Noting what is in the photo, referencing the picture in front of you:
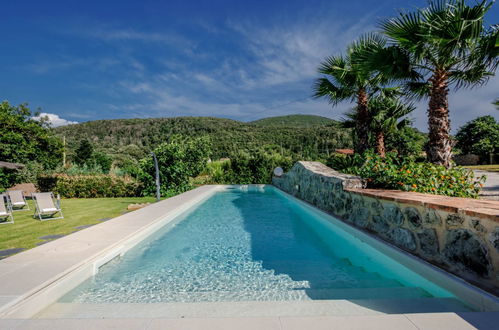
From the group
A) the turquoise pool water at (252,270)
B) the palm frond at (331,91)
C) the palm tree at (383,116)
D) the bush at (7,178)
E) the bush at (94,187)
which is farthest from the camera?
the bush at (94,187)

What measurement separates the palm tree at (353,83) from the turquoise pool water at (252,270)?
375 cm

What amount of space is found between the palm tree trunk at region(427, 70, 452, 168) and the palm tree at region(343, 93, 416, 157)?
7.12ft

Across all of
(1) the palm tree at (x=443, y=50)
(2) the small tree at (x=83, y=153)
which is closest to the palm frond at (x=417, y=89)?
→ (1) the palm tree at (x=443, y=50)

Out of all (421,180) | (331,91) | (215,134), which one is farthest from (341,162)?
(215,134)

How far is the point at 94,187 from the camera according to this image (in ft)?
37.6

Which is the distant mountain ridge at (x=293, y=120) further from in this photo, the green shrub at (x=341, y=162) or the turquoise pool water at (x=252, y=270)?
the turquoise pool water at (x=252, y=270)

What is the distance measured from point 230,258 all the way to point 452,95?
5605 millimetres

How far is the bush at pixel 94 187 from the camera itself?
11.4m

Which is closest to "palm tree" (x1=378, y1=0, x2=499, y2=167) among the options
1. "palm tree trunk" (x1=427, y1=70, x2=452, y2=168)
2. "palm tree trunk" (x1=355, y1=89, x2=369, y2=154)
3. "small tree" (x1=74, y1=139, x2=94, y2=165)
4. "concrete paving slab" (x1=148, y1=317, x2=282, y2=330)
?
"palm tree trunk" (x1=427, y1=70, x2=452, y2=168)

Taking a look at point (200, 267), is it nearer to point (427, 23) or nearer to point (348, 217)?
point (348, 217)

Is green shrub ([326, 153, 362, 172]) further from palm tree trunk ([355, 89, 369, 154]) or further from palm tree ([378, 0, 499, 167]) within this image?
palm tree ([378, 0, 499, 167])

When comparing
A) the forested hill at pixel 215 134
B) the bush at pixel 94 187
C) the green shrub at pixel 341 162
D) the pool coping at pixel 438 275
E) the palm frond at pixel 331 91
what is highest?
the forested hill at pixel 215 134

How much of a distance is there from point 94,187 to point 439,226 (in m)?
12.4

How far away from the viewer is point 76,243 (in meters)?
3.59
